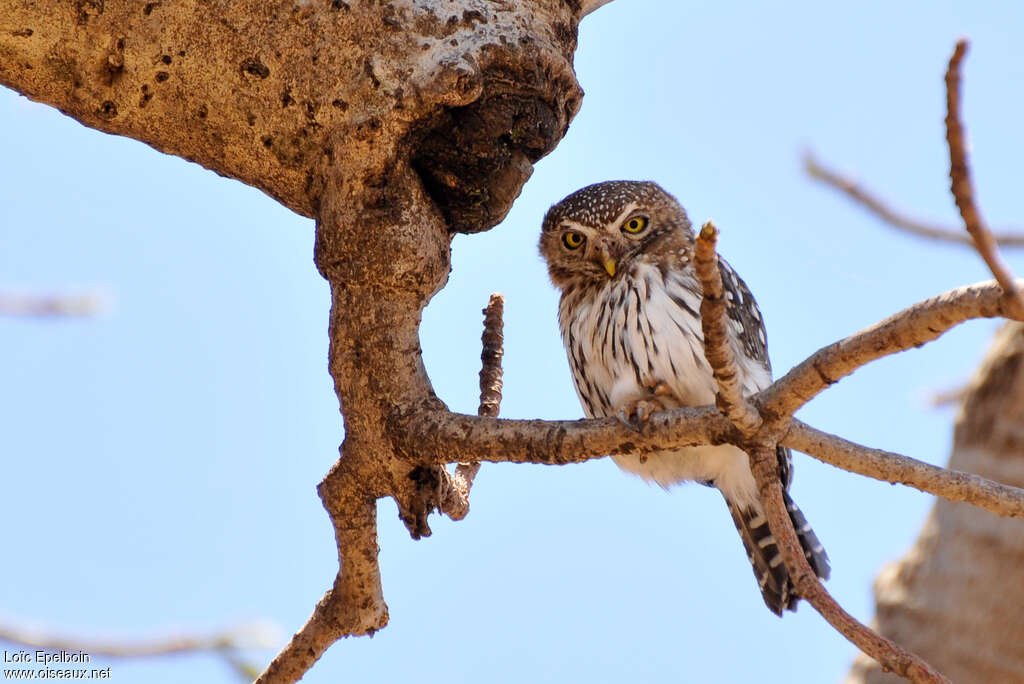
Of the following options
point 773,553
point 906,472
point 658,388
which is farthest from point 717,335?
point 773,553

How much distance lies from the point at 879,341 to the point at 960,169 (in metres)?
0.64

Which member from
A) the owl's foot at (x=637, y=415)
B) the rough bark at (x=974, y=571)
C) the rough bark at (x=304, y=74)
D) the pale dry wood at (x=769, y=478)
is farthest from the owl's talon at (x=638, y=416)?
the rough bark at (x=974, y=571)

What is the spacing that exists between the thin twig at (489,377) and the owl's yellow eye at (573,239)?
40.1 inches

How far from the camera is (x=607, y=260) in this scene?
414cm

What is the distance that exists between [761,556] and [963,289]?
2.29 meters

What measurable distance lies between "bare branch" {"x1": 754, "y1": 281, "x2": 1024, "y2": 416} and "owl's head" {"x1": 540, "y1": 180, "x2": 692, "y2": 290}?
184cm

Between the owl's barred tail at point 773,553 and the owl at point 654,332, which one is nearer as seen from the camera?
the owl at point 654,332

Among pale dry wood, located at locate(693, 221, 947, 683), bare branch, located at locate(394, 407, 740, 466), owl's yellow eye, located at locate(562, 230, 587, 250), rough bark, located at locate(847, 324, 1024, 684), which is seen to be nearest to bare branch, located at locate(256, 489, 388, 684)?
bare branch, located at locate(394, 407, 740, 466)

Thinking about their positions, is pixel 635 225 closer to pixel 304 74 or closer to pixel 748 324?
pixel 748 324

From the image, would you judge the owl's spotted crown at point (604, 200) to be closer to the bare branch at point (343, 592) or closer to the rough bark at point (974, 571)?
the rough bark at point (974, 571)

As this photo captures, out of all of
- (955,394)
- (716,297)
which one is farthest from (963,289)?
(955,394)

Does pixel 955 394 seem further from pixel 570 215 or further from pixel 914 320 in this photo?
pixel 914 320

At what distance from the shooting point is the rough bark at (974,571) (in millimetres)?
3906

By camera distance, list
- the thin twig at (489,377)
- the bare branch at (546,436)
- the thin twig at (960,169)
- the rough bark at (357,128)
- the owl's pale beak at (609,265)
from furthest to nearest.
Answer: the owl's pale beak at (609,265), the thin twig at (489,377), the rough bark at (357,128), the bare branch at (546,436), the thin twig at (960,169)
